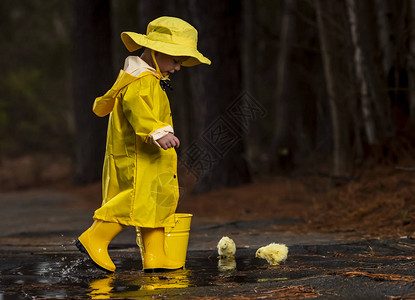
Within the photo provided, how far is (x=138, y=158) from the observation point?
5555 mm

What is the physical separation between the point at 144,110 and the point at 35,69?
29.5 meters

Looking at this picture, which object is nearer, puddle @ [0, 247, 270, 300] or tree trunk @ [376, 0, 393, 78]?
puddle @ [0, 247, 270, 300]

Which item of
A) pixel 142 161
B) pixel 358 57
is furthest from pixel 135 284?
pixel 358 57

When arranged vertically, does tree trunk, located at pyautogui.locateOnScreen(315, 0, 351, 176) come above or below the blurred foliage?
below

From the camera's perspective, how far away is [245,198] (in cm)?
1238

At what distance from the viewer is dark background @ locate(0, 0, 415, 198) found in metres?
10.4

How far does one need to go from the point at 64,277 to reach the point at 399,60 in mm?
6461

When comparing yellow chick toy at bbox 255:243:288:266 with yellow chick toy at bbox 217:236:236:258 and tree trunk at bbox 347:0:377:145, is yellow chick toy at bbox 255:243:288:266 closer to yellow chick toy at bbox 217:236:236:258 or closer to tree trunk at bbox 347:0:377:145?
yellow chick toy at bbox 217:236:236:258

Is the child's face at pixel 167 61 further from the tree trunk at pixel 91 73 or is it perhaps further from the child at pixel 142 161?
the tree trunk at pixel 91 73

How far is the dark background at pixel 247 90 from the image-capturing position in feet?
34.0

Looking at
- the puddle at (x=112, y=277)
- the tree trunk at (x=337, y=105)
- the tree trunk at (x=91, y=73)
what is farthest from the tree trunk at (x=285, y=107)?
the puddle at (x=112, y=277)

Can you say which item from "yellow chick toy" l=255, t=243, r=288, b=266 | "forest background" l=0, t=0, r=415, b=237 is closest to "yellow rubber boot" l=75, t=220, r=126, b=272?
"yellow chick toy" l=255, t=243, r=288, b=266

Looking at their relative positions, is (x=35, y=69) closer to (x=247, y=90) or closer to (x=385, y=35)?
(x=247, y=90)

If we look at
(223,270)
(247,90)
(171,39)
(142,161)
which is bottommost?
(223,270)
